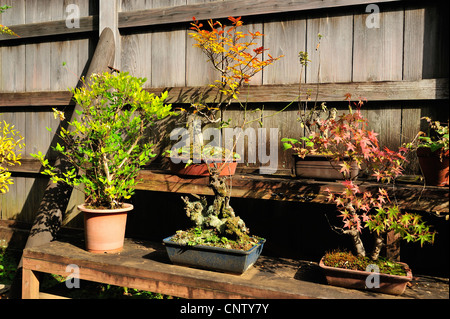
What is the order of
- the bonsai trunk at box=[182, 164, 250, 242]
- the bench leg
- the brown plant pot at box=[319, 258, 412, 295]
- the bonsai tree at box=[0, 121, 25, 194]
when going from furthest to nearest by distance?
the bonsai tree at box=[0, 121, 25, 194] < the bench leg < the bonsai trunk at box=[182, 164, 250, 242] < the brown plant pot at box=[319, 258, 412, 295]

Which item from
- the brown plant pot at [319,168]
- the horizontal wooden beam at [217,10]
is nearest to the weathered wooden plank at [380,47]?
the horizontal wooden beam at [217,10]

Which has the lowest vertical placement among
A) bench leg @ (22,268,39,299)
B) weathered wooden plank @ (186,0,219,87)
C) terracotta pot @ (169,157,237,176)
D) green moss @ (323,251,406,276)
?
bench leg @ (22,268,39,299)

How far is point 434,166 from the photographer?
2273 mm

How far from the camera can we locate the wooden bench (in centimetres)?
219

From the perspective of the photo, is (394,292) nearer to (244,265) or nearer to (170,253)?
(244,265)

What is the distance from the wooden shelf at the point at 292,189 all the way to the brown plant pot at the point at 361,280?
0.43 meters

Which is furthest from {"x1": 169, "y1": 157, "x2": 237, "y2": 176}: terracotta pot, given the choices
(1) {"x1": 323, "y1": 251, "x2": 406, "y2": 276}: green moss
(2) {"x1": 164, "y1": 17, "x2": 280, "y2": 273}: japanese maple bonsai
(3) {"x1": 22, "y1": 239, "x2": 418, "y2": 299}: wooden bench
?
(1) {"x1": 323, "y1": 251, "x2": 406, "y2": 276}: green moss

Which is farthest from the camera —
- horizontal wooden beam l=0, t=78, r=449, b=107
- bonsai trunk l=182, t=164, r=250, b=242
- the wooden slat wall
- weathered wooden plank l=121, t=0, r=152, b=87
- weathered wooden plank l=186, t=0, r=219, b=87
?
the wooden slat wall

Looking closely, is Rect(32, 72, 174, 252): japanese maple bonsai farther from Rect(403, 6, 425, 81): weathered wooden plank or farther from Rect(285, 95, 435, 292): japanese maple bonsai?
Rect(403, 6, 425, 81): weathered wooden plank

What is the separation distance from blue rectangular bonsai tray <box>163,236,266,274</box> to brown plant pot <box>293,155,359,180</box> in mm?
588

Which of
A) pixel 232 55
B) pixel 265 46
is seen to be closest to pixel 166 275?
pixel 232 55

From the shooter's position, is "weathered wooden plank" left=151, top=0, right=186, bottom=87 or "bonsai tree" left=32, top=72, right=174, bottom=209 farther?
"weathered wooden plank" left=151, top=0, right=186, bottom=87

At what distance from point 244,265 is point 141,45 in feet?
7.69
